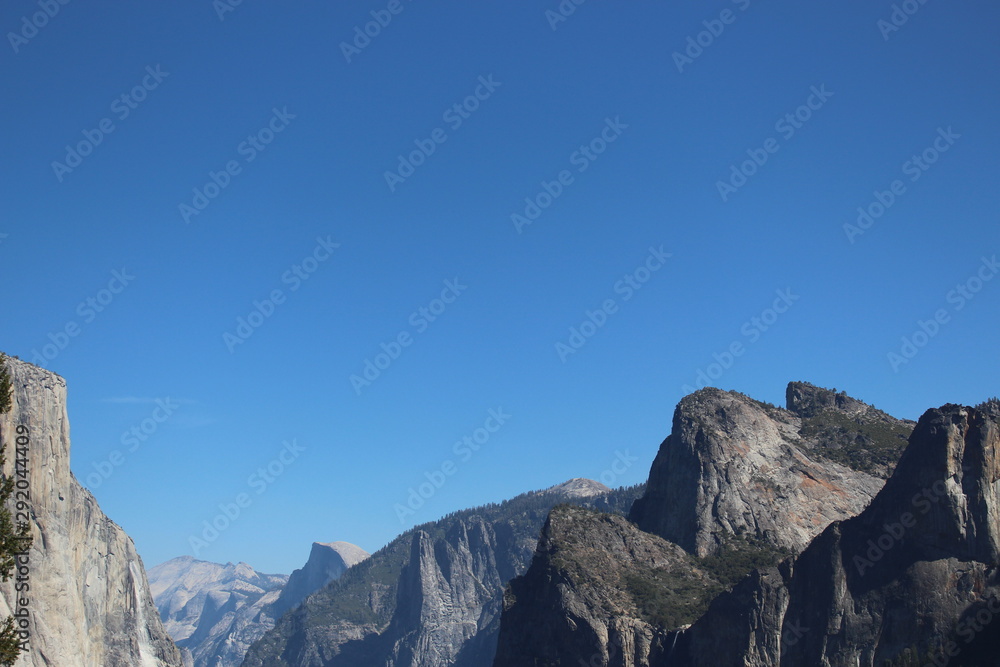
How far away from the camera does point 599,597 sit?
130250 mm

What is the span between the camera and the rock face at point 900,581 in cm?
9844

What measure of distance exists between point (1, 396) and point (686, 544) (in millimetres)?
127483

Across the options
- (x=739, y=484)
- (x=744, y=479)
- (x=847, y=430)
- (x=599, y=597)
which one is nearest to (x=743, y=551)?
(x=739, y=484)

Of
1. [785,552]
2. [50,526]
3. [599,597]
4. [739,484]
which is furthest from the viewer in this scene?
[739,484]

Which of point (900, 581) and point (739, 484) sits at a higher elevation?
point (739, 484)

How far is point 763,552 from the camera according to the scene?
458ft

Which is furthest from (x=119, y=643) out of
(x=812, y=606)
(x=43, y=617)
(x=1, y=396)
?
(x=1, y=396)

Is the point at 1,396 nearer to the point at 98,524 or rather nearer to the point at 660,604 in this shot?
the point at 660,604

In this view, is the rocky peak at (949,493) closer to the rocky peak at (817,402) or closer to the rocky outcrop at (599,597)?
the rocky outcrop at (599,597)

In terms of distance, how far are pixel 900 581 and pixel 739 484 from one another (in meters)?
46.5

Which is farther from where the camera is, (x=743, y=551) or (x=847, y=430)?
(x=847, y=430)

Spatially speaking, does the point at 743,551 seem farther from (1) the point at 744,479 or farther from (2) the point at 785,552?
(1) the point at 744,479

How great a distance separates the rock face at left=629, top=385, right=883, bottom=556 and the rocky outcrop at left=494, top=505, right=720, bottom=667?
7.81 m

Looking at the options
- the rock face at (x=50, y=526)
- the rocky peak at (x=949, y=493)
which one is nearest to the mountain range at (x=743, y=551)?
the rocky peak at (x=949, y=493)
